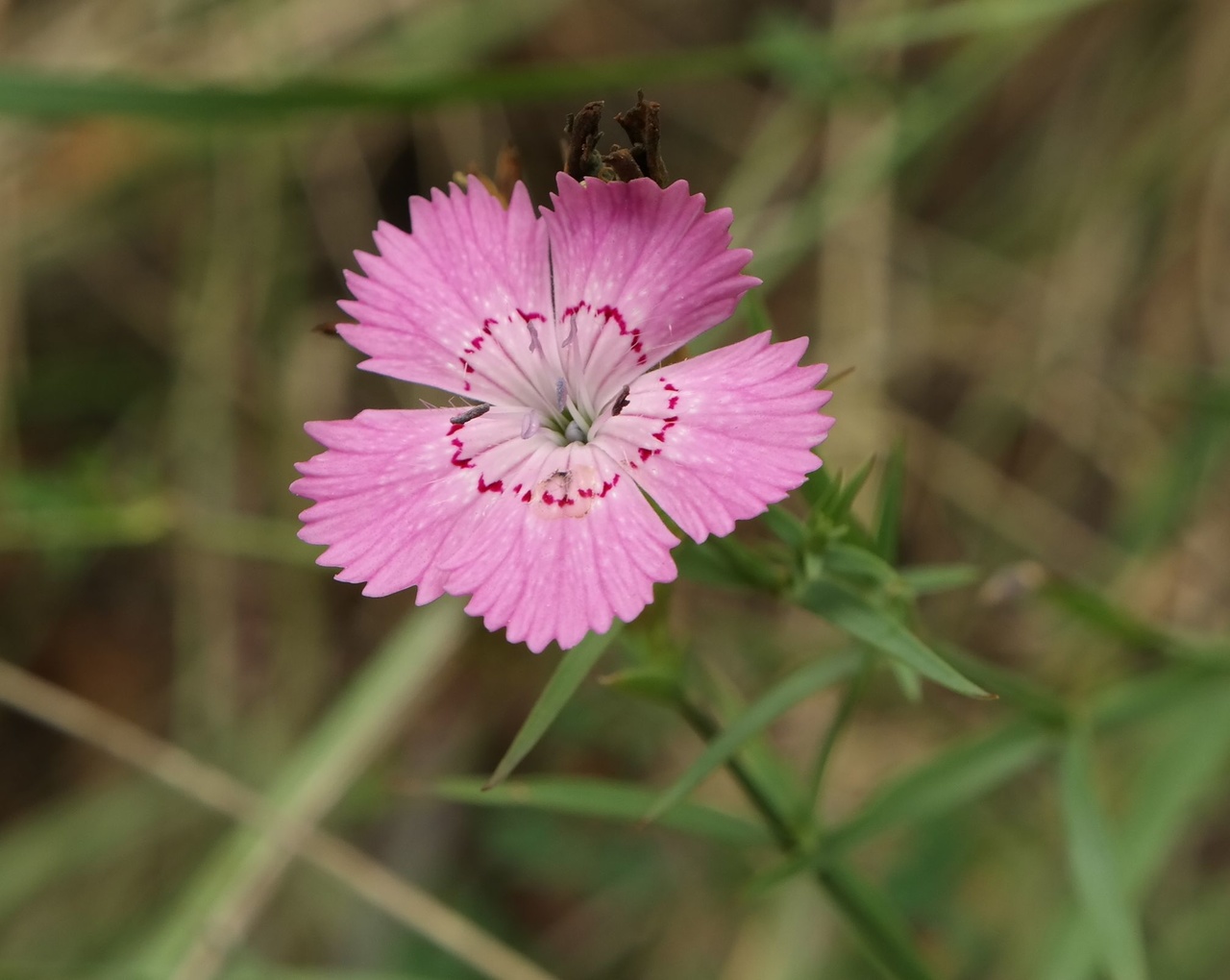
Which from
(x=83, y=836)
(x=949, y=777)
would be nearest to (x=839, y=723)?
(x=949, y=777)

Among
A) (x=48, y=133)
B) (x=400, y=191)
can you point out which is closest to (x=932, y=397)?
(x=400, y=191)

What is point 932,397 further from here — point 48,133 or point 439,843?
point 48,133

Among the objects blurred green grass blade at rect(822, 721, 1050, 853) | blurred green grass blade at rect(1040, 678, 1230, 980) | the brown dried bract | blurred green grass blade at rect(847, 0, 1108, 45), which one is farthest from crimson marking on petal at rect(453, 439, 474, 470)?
blurred green grass blade at rect(847, 0, 1108, 45)

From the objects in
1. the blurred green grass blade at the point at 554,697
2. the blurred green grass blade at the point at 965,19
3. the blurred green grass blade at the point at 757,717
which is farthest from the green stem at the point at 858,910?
the blurred green grass blade at the point at 965,19

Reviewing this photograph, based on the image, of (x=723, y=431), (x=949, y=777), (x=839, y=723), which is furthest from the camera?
(x=949, y=777)

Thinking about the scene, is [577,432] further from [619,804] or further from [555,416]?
[619,804]

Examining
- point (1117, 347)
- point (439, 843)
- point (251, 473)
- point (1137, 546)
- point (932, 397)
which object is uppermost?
point (1117, 347)
